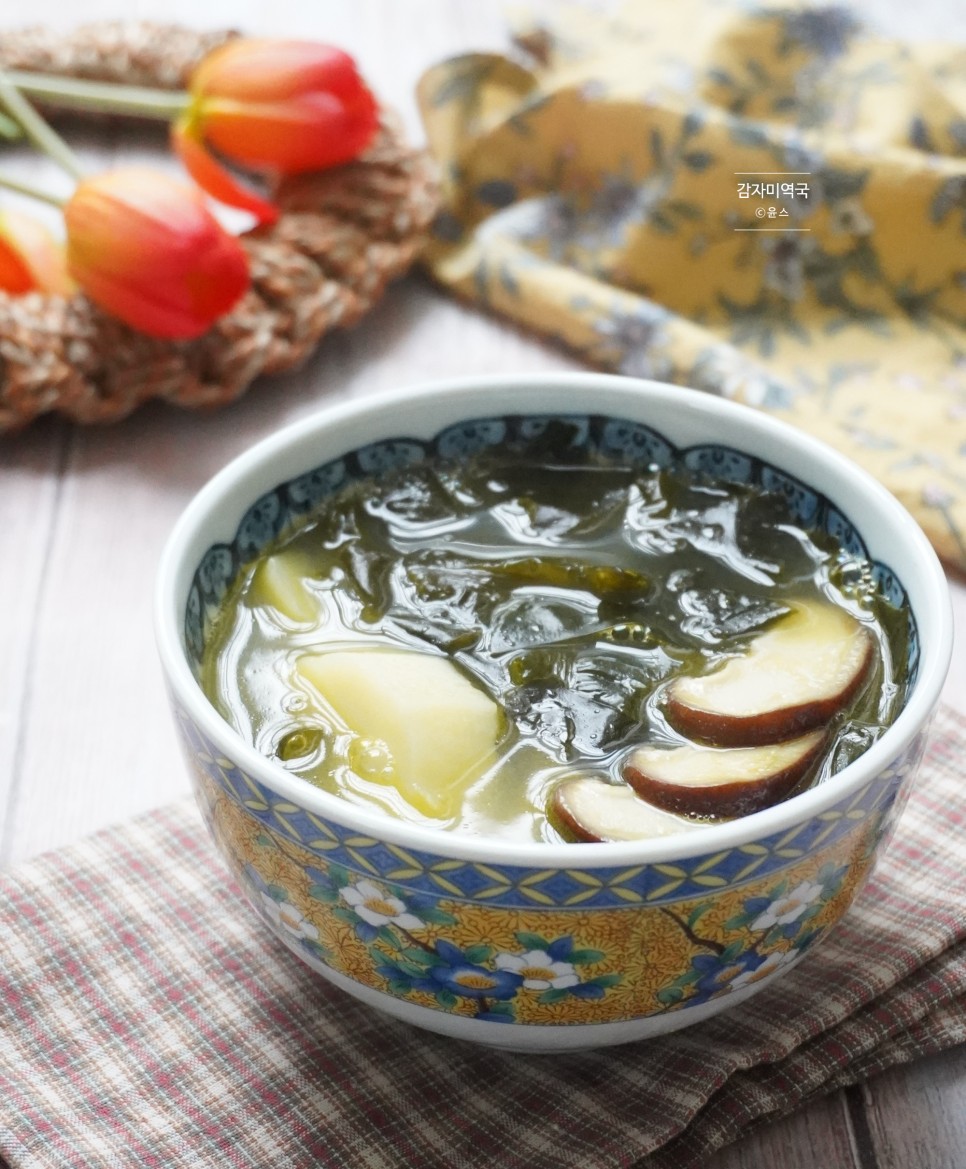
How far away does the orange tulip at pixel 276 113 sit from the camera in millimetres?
2072

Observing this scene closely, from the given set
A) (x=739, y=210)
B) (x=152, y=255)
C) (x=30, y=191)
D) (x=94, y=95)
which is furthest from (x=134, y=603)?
(x=739, y=210)

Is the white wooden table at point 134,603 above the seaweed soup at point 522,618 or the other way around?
the other way around

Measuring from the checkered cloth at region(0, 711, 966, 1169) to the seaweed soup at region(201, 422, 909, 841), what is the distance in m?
0.21

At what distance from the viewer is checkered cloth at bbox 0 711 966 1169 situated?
101 centimetres

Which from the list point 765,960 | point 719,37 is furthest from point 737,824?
point 719,37

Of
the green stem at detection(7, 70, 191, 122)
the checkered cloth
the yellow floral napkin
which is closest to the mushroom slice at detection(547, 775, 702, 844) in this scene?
the checkered cloth

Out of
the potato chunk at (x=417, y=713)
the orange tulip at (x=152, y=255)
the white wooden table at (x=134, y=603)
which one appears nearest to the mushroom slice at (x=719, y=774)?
the potato chunk at (x=417, y=713)

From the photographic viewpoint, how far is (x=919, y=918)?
46.1 inches

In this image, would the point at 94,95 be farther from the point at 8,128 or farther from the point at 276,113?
the point at 276,113

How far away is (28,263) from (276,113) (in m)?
0.45

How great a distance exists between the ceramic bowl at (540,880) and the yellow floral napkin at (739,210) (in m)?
0.84

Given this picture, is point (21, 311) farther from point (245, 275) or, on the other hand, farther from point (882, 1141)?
point (882, 1141)

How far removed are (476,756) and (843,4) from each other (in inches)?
71.7

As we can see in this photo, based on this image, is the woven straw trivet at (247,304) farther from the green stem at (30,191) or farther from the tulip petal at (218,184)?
the green stem at (30,191)
